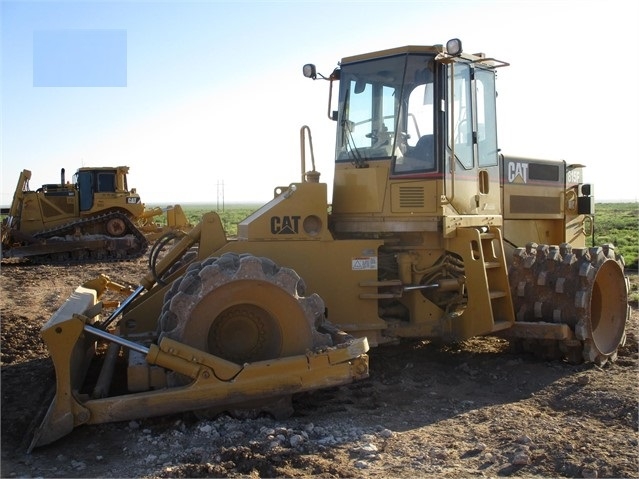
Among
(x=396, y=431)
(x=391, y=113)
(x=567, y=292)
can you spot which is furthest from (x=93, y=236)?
(x=396, y=431)

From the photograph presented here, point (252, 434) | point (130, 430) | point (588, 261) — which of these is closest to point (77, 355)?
point (130, 430)

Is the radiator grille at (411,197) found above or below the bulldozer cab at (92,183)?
below

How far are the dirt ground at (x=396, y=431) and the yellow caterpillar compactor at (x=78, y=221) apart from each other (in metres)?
14.4

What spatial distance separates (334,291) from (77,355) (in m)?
2.45

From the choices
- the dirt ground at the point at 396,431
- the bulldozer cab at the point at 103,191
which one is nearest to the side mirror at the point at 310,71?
the dirt ground at the point at 396,431

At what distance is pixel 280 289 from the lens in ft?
19.3

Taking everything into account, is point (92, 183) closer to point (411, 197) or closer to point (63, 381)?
point (411, 197)

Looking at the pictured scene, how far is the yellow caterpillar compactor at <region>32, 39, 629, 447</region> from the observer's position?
5.73 m

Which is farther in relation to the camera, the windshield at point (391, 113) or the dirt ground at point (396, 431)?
the windshield at point (391, 113)

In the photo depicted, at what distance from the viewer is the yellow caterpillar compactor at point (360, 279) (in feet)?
18.8

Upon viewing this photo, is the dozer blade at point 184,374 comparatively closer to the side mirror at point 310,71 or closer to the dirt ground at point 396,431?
the dirt ground at point 396,431

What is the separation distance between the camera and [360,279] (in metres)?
6.90

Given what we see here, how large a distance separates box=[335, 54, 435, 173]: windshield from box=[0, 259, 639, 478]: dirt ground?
225 cm

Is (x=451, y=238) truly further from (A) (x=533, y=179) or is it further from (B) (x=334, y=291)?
(A) (x=533, y=179)
